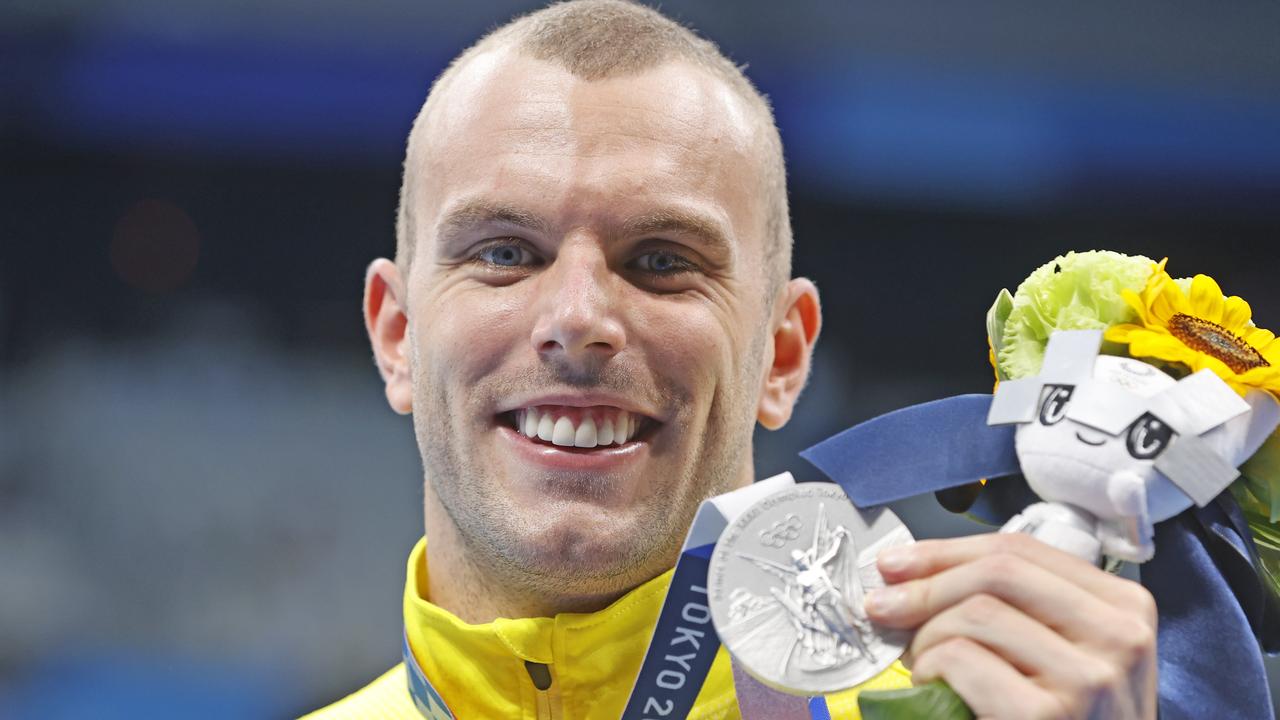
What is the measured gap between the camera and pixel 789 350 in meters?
2.28

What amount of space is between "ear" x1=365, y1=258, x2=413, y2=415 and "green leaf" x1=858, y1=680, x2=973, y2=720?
112cm

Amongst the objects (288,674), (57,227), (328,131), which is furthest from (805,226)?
(57,227)

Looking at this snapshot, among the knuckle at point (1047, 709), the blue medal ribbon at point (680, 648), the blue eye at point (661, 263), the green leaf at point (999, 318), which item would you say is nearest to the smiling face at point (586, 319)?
the blue eye at point (661, 263)

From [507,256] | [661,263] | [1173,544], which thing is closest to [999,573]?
[1173,544]

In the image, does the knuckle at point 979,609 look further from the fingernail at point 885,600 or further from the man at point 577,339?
the man at point 577,339

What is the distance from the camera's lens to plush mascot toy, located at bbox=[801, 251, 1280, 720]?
4.33ft

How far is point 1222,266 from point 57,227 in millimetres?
5113

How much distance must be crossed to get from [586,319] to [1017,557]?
26.6 inches

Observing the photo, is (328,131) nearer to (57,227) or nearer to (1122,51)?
(57,227)

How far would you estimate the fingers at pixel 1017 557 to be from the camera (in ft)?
4.18

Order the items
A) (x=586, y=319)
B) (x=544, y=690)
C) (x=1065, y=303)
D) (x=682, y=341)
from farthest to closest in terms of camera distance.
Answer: (x=544, y=690) → (x=682, y=341) → (x=586, y=319) → (x=1065, y=303)

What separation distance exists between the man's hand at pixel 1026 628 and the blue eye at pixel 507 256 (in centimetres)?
80

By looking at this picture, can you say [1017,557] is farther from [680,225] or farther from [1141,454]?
[680,225]

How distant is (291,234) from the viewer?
19.5ft
